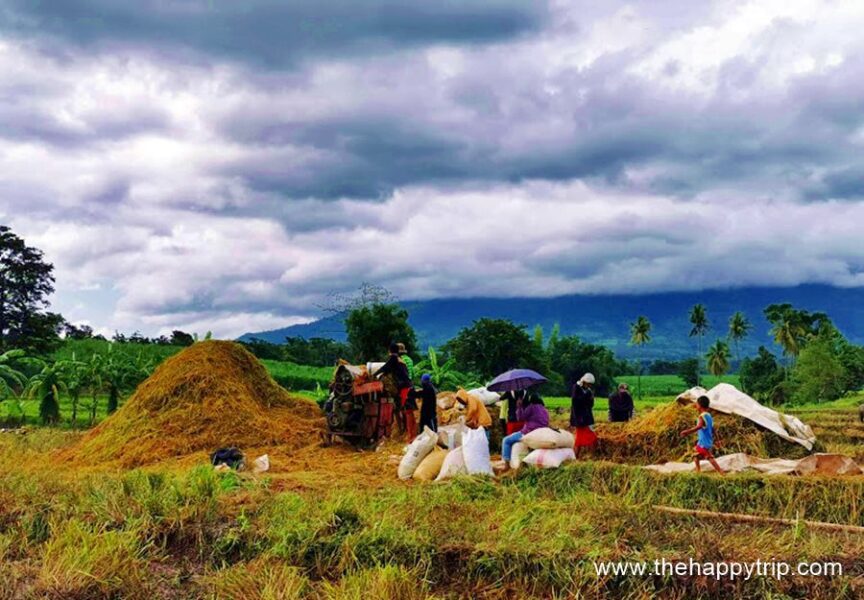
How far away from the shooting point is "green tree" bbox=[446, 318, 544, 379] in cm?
4081

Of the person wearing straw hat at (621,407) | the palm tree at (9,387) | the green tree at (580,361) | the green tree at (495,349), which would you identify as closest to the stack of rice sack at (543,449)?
the person wearing straw hat at (621,407)

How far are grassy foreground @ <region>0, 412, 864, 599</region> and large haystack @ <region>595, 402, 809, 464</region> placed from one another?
3115mm

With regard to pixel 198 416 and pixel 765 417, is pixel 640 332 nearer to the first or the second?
pixel 765 417

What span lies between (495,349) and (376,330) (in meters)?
11.0

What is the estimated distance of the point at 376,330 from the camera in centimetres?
3114

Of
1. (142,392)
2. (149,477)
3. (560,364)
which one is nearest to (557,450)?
(149,477)

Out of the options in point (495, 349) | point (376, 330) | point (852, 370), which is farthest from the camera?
point (852, 370)

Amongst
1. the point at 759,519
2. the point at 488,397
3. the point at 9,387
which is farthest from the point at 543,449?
the point at 9,387

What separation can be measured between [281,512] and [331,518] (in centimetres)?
70

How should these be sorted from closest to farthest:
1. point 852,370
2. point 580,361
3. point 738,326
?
point 852,370
point 580,361
point 738,326

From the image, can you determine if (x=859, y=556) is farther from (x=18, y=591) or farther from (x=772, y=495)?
(x=18, y=591)

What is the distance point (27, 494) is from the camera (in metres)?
7.45

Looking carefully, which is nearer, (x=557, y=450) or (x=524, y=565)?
(x=524, y=565)

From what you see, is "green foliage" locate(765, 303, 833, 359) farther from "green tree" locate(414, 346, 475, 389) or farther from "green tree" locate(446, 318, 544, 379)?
"green tree" locate(414, 346, 475, 389)
